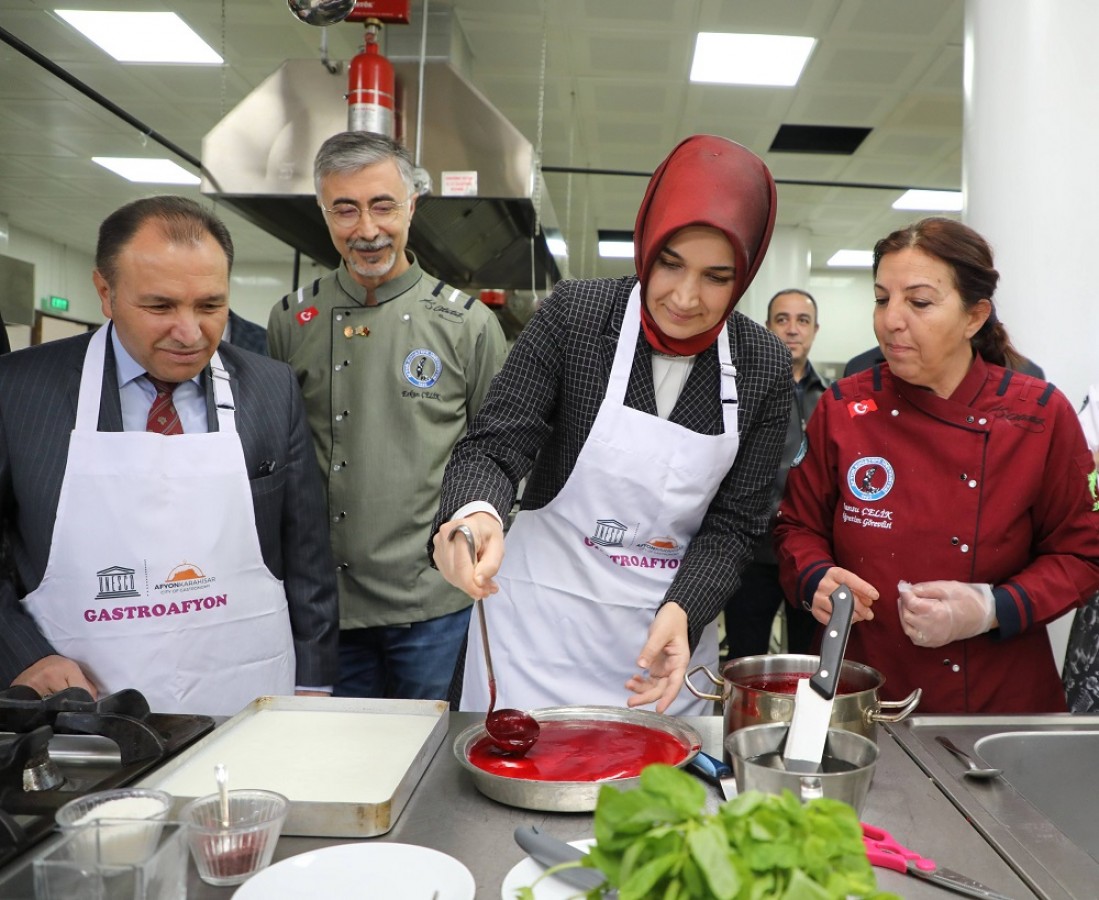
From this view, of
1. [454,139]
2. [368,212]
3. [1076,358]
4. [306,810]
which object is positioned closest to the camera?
[306,810]

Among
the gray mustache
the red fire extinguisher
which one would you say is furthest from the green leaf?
the red fire extinguisher

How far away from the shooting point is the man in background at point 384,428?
2.13 meters

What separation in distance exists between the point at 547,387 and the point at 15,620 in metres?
0.93

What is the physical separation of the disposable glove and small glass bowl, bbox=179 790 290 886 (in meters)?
1.00

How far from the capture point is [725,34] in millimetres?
4664

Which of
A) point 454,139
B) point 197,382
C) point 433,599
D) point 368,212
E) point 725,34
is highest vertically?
point 725,34

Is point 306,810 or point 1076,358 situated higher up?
point 1076,358

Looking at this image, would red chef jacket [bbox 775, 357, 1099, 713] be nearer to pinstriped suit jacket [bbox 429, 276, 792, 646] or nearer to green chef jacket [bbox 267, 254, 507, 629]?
pinstriped suit jacket [bbox 429, 276, 792, 646]

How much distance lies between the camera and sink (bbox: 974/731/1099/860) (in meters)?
1.24

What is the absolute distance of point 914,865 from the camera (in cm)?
Answer: 86

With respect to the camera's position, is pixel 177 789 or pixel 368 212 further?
pixel 368 212

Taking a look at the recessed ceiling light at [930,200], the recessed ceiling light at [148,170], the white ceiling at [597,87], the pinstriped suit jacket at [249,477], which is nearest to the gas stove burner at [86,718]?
the pinstriped suit jacket at [249,477]

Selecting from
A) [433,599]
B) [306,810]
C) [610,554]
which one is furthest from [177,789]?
[433,599]

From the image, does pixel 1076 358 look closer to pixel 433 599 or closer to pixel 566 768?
pixel 433 599
